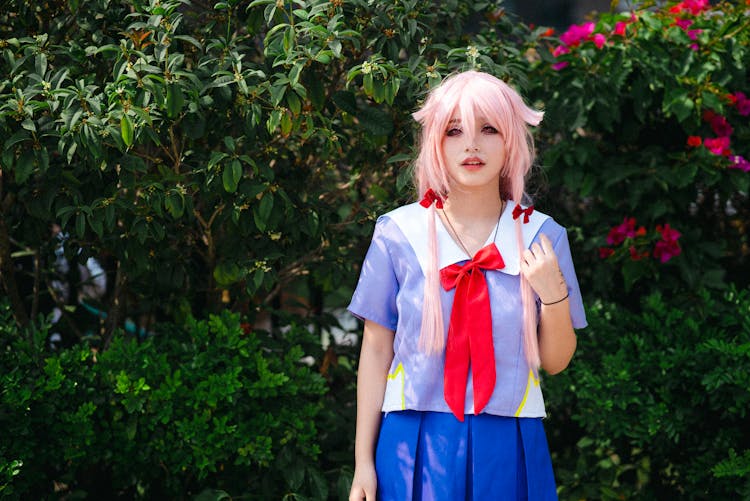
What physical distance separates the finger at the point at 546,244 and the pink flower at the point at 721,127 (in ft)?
6.02

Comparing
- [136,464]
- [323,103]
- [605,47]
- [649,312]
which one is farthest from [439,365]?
[605,47]

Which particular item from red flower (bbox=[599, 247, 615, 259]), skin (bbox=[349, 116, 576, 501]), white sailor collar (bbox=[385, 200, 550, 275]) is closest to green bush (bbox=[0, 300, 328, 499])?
skin (bbox=[349, 116, 576, 501])

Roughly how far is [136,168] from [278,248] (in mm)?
580

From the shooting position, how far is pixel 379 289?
210cm

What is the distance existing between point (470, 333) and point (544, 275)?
8.2 inches

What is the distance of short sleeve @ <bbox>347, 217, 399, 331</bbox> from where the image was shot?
82.8 inches

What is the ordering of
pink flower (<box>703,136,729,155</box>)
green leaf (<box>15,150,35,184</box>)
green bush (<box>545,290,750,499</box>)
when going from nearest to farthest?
green leaf (<box>15,150,35,184</box>), green bush (<box>545,290,750,499</box>), pink flower (<box>703,136,729,155</box>)

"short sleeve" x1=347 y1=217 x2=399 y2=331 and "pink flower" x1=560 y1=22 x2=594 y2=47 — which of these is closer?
"short sleeve" x1=347 y1=217 x2=399 y2=331

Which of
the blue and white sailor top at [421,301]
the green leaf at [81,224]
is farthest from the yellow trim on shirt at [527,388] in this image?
the green leaf at [81,224]

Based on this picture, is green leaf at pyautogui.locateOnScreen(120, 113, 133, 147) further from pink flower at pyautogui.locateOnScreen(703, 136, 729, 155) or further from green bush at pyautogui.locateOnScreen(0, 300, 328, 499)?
pink flower at pyautogui.locateOnScreen(703, 136, 729, 155)

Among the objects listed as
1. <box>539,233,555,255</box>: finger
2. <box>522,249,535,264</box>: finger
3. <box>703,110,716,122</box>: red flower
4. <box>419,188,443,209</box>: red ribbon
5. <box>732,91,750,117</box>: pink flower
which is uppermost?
<box>732,91,750,117</box>: pink flower

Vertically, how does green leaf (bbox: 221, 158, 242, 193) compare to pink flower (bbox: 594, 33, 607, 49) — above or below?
below

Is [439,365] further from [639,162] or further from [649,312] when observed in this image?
[639,162]

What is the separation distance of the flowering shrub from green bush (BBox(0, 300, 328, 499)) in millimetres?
1401
